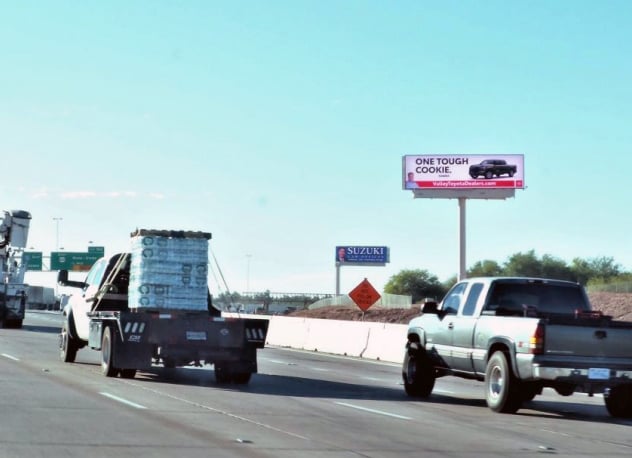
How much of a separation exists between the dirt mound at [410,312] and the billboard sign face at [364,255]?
31172 mm

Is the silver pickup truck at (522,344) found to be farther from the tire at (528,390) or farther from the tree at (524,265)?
the tree at (524,265)

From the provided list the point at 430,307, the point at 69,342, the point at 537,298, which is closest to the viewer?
the point at 537,298

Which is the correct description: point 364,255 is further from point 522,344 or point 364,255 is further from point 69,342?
point 522,344

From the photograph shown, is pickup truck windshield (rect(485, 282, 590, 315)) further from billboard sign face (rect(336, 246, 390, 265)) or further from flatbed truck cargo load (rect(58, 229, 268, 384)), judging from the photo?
billboard sign face (rect(336, 246, 390, 265))

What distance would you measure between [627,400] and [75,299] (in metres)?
12.1

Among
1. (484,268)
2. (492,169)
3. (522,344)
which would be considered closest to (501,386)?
(522,344)

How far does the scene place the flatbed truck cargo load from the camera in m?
20.0

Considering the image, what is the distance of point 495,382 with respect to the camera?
16.8 metres

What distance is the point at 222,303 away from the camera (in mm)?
23172

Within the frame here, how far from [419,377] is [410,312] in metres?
54.3

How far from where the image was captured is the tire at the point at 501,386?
16.4 m

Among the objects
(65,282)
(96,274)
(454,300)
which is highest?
(96,274)

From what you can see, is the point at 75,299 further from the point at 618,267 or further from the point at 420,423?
the point at 618,267

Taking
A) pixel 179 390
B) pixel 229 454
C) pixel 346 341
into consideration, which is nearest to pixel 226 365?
pixel 179 390
